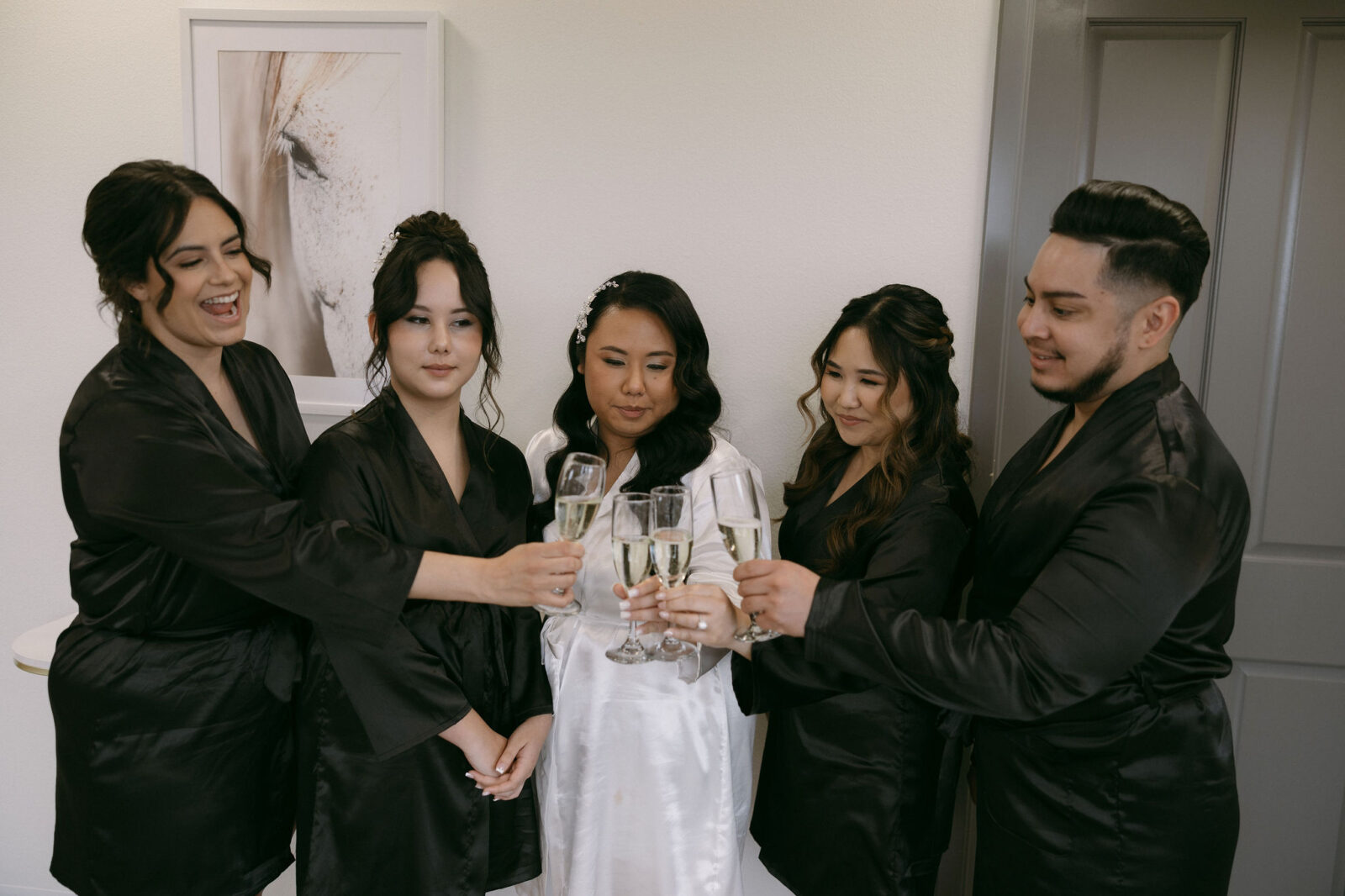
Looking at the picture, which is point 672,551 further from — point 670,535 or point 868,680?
point 868,680

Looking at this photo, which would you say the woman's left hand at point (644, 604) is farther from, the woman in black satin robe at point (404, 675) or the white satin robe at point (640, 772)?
the woman in black satin robe at point (404, 675)

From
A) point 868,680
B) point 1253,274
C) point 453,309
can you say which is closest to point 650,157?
point 453,309

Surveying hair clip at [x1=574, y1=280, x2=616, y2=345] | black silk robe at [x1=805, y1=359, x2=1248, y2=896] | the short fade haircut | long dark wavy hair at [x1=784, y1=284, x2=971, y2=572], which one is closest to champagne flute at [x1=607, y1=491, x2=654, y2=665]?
black silk robe at [x1=805, y1=359, x2=1248, y2=896]

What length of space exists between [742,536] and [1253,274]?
1.57 m

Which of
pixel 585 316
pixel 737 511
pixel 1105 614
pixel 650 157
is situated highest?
pixel 650 157

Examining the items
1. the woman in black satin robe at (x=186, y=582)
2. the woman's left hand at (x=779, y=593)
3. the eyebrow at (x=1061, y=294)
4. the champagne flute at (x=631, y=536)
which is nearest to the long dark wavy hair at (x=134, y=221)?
the woman in black satin robe at (x=186, y=582)

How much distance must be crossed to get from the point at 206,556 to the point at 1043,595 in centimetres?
141

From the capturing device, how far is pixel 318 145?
2.31 metres

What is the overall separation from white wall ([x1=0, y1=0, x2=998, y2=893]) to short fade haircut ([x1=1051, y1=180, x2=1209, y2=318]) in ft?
2.42

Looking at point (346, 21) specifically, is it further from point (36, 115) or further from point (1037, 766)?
point (1037, 766)

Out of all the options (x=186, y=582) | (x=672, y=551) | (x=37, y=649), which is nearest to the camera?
(x=672, y=551)

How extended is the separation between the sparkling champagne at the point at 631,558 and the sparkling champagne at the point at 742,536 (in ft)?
0.44

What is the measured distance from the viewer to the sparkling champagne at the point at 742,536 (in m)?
1.43

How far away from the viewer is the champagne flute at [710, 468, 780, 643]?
142 centimetres
